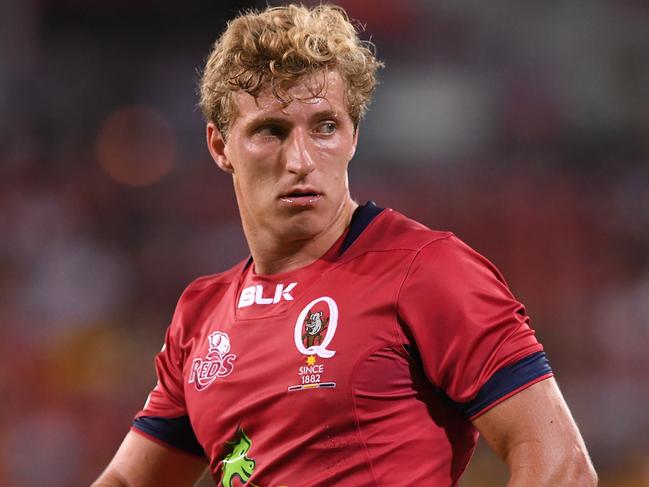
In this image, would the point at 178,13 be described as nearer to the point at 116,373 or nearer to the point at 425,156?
the point at 425,156

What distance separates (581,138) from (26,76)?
4.74 metres

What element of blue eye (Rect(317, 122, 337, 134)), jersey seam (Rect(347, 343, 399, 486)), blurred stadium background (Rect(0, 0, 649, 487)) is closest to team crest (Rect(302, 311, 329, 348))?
jersey seam (Rect(347, 343, 399, 486))

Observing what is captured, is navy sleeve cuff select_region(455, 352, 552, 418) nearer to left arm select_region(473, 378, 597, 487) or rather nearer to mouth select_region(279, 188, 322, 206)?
left arm select_region(473, 378, 597, 487)

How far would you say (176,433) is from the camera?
2.67 m

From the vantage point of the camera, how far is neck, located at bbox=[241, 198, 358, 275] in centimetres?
243

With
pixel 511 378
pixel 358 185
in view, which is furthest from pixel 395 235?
pixel 358 185

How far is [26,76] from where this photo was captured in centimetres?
855

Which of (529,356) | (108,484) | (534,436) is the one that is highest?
(529,356)

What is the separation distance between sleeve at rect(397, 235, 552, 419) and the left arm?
0.03 m

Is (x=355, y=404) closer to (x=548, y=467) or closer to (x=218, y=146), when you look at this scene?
(x=548, y=467)

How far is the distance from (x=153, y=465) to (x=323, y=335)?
766 millimetres

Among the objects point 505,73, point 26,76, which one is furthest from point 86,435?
point 505,73

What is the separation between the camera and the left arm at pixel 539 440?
189cm

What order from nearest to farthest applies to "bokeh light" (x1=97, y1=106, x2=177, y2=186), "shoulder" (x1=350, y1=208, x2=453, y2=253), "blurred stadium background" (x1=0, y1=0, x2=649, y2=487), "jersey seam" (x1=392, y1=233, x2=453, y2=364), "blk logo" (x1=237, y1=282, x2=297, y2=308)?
"jersey seam" (x1=392, y1=233, x2=453, y2=364), "shoulder" (x1=350, y1=208, x2=453, y2=253), "blk logo" (x1=237, y1=282, x2=297, y2=308), "blurred stadium background" (x1=0, y1=0, x2=649, y2=487), "bokeh light" (x1=97, y1=106, x2=177, y2=186)
